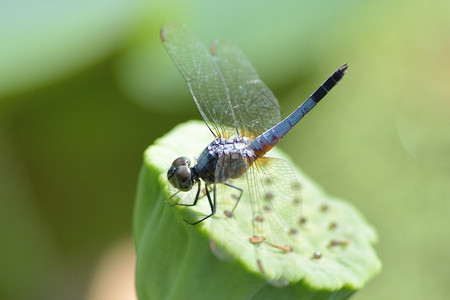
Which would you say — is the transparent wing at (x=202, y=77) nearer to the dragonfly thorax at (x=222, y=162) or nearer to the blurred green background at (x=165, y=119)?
the dragonfly thorax at (x=222, y=162)

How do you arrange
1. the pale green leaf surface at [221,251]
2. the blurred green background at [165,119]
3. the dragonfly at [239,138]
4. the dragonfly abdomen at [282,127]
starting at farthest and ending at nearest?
the blurred green background at [165,119], the dragonfly abdomen at [282,127], the dragonfly at [239,138], the pale green leaf surface at [221,251]

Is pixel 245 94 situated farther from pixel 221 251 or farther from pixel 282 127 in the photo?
pixel 221 251

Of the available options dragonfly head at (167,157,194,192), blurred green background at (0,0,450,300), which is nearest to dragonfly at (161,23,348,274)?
dragonfly head at (167,157,194,192)

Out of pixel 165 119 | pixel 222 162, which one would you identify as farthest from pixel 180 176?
pixel 165 119

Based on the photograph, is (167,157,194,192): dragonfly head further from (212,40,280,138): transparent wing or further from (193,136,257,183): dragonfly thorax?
(212,40,280,138): transparent wing

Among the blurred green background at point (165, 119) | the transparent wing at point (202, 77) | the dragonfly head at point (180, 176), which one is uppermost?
the transparent wing at point (202, 77)

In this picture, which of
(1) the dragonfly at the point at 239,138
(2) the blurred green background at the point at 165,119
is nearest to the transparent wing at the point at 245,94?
(1) the dragonfly at the point at 239,138

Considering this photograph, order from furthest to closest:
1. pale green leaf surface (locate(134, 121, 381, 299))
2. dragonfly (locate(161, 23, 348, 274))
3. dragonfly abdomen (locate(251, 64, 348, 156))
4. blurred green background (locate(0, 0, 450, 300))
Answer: blurred green background (locate(0, 0, 450, 300)) → dragonfly abdomen (locate(251, 64, 348, 156)) → dragonfly (locate(161, 23, 348, 274)) → pale green leaf surface (locate(134, 121, 381, 299))

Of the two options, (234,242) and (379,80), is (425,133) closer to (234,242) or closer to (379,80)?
(379,80)
